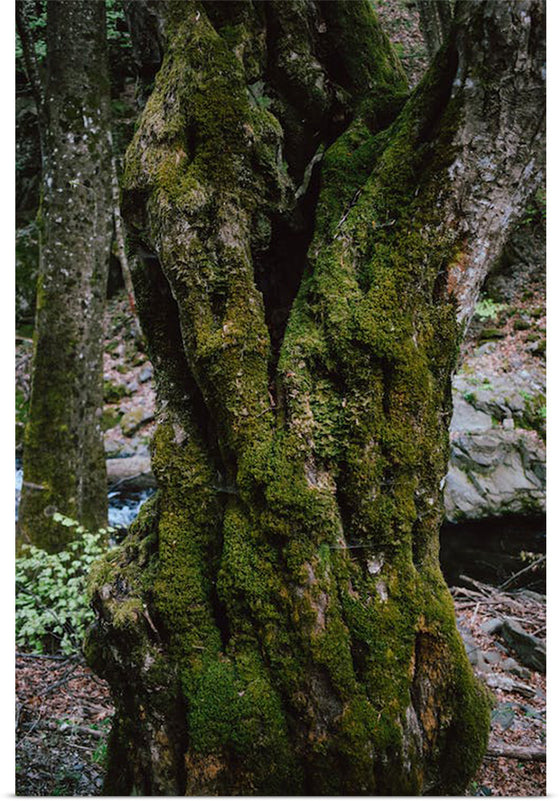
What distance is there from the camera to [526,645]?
4.23 meters

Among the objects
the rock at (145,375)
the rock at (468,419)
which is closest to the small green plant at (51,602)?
the rock at (468,419)

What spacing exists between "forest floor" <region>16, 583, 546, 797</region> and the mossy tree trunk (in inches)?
25.3

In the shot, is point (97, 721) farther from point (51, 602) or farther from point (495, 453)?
point (495, 453)

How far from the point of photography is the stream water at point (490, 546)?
5820 mm

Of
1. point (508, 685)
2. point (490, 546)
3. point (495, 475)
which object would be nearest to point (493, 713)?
point (508, 685)

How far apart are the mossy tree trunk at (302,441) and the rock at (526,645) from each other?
231cm

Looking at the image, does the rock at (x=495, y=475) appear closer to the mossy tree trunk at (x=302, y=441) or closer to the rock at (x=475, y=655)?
the rock at (x=475, y=655)

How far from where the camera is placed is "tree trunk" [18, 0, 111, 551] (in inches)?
178

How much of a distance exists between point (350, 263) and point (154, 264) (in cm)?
94

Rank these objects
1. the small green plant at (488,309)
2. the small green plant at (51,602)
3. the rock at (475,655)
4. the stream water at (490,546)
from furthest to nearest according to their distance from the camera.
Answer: the small green plant at (488,309) < the stream water at (490,546) < the rock at (475,655) < the small green plant at (51,602)

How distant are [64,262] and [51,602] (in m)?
2.93

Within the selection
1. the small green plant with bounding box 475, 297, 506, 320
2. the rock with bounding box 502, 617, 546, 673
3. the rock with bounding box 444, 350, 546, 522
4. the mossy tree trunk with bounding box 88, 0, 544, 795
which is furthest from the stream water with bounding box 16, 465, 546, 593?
the small green plant with bounding box 475, 297, 506, 320

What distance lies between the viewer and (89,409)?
15.7 feet

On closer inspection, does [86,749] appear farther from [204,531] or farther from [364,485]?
[364,485]
